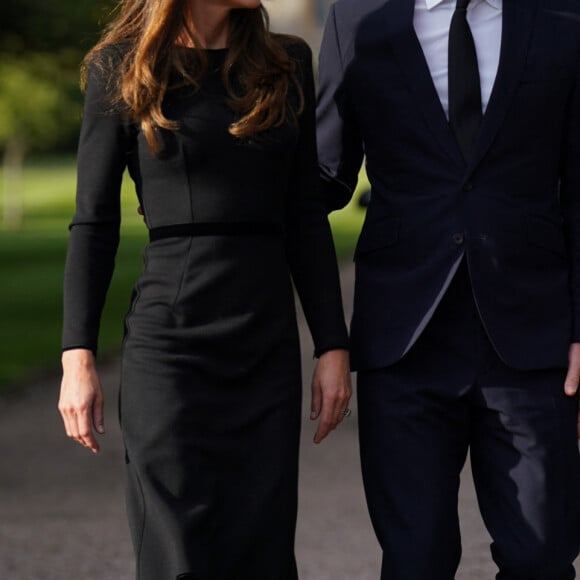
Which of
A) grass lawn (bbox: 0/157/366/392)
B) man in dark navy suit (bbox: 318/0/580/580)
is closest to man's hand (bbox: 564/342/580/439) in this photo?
man in dark navy suit (bbox: 318/0/580/580)

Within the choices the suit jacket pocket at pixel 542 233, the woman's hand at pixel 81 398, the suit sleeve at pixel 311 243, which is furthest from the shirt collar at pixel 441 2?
the woman's hand at pixel 81 398

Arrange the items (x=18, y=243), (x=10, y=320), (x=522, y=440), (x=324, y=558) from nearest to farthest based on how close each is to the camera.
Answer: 1. (x=522, y=440)
2. (x=324, y=558)
3. (x=10, y=320)
4. (x=18, y=243)

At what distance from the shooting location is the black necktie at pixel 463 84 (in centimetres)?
420

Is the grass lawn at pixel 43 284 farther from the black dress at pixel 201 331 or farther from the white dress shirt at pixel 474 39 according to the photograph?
the black dress at pixel 201 331

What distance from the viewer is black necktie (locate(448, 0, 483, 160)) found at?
4195 millimetres

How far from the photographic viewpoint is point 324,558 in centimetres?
695

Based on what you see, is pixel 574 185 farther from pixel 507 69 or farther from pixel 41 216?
pixel 41 216

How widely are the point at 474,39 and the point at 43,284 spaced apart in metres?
21.8

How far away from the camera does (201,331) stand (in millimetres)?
3920

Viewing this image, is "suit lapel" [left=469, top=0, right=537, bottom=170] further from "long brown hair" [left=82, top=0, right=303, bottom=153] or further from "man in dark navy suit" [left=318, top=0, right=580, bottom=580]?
"long brown hair" [left=82, top=0, right=303, bottom=153]

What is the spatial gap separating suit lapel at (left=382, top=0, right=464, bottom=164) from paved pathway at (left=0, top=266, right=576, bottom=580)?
8.96 ft

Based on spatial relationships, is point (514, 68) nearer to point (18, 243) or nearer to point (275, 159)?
point (275, 159)

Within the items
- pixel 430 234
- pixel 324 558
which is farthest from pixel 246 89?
pixel 324 558

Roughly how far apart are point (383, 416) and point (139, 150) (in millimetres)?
893
